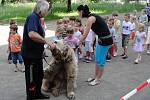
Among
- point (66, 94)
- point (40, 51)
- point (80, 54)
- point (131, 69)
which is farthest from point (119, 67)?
point (40, 51)

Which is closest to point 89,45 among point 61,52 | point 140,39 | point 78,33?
point 78,33

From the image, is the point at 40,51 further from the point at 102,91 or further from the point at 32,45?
the point at 102,91

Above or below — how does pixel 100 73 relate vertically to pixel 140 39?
below

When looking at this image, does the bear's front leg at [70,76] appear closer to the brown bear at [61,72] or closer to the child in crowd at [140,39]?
the brown bear at [61,72]

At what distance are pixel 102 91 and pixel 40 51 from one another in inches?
73.7

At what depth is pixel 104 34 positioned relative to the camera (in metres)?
8.66

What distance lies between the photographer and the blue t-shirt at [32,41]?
732 cm

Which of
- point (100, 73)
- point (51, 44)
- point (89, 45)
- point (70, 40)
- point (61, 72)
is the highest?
point (51, 44)

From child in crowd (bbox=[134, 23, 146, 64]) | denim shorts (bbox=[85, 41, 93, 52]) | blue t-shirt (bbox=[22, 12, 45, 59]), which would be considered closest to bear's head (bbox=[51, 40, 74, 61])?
blue t-shirt (bbox=[22, 12, 45, 59])

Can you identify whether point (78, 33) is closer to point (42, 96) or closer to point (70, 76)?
point (70, 76)

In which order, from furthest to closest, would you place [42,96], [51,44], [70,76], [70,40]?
[70,40] → [70,76] → [42,96] → [51,44]

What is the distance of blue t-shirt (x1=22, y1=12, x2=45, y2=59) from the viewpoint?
288 inches

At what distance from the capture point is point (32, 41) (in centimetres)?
749

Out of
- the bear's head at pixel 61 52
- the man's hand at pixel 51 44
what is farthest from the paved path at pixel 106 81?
the man's hand at pixel 51 44
